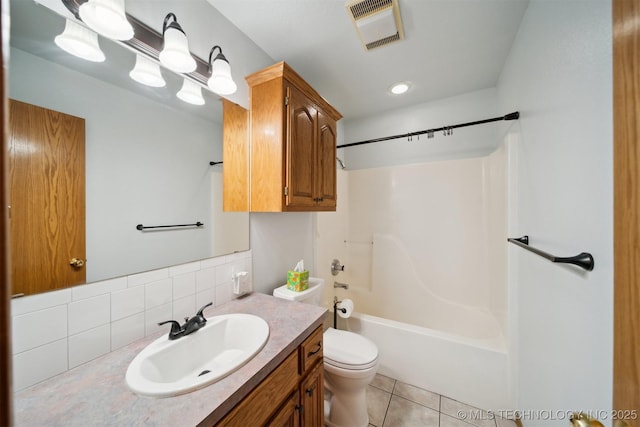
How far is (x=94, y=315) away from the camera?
0.78 meters

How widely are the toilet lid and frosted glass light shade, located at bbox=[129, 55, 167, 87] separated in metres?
1.69

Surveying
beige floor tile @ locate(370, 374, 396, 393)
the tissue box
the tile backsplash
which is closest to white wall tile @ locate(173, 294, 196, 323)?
the tile backsplash

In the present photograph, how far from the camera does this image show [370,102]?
2.21 meters

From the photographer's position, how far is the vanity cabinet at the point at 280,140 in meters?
1.25

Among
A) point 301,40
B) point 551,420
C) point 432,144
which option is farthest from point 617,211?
point 432,144

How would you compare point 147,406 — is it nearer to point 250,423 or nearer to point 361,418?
point 250,423

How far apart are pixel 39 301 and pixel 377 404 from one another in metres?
1.84

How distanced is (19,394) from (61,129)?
0.79 m

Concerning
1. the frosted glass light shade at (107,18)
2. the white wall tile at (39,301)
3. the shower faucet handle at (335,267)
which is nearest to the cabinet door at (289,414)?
the white wall tile at (39,301)

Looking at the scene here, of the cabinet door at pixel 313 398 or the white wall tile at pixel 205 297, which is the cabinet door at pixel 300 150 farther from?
the cabinet door at pixel 313 398

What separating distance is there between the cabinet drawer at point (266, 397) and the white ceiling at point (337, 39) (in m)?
1.24

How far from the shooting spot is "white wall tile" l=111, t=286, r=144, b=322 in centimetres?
83

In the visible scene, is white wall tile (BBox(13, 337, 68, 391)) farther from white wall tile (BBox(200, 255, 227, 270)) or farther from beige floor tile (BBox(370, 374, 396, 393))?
beige floor tile (BBox(370, 374, 396, 393))

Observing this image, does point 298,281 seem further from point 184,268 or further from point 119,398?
point 119,398
